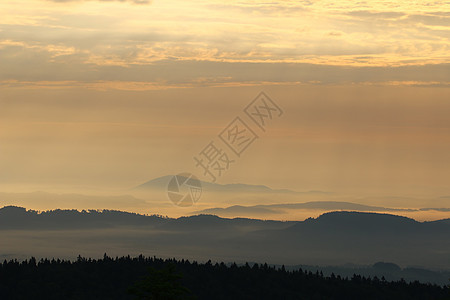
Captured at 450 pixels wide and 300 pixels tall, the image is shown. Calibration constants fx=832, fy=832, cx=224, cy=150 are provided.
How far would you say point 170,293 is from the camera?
430 feet

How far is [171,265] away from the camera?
135 meters

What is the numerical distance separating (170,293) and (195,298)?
26.8ft

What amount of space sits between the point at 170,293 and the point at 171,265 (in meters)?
5.72

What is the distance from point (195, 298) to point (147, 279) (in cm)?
1106

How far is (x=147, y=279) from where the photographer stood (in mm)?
131000

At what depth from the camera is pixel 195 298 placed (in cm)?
13812

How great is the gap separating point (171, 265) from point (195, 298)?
7.51 meters

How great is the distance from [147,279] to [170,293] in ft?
13.9
